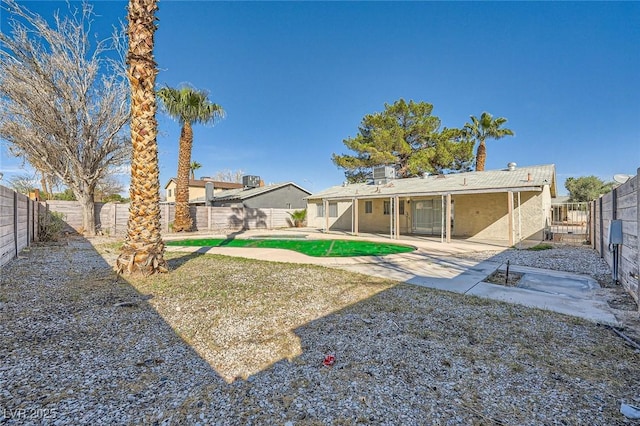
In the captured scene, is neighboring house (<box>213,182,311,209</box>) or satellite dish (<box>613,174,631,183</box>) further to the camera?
neighboring house (<box>213,182,311,209</box>)

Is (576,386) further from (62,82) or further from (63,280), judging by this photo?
(62,82)

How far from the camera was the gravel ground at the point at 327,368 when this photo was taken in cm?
208

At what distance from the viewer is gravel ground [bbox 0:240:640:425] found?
208cm

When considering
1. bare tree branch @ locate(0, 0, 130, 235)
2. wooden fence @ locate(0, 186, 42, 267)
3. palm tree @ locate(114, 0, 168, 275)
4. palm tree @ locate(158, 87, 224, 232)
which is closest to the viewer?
palm tree @ locate(114, 0, 168, 275)

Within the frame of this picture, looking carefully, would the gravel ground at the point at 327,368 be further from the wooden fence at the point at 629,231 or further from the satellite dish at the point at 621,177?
the satellite dish at the point at 621,177

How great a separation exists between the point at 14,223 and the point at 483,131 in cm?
2739

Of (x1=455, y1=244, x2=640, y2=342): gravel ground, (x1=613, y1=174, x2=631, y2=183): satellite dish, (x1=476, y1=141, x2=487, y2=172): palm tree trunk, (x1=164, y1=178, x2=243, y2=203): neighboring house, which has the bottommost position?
(x1=455, y1=244, x2=640, y2=342): gravel ground

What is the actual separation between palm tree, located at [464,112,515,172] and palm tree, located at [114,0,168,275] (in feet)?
77.8

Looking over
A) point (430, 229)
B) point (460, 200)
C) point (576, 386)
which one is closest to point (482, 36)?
point (460, 200)

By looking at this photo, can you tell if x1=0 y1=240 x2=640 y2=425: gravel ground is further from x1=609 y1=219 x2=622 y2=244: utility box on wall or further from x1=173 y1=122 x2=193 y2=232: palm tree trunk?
x1=173 y1=122 x2=193 y2=232: palm tree trunk

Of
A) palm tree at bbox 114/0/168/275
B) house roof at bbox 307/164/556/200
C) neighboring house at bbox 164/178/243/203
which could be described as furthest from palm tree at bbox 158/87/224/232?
Answer: neighboring house at bbox 164/178/243/203

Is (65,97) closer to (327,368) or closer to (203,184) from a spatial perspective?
(327,368)

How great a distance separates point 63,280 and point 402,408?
658cm

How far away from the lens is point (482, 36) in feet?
48.1
